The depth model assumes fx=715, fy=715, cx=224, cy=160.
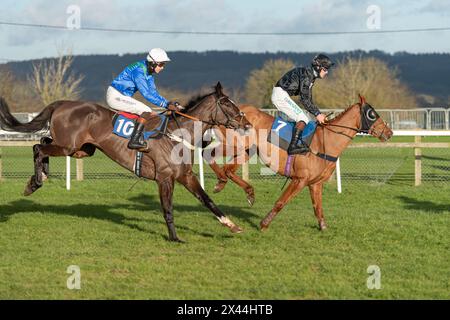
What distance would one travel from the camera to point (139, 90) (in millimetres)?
8852

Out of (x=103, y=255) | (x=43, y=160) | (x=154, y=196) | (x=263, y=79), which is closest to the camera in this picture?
(x=103, y=255)

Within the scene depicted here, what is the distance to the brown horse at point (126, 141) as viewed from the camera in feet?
28.9

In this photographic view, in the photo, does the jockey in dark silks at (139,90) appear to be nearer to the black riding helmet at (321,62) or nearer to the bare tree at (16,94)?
the black riding helmet at (321,62)

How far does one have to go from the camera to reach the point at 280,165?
9531mm

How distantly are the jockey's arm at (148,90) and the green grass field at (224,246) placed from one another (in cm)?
167

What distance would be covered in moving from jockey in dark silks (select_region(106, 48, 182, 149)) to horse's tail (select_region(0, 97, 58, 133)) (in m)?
0.83

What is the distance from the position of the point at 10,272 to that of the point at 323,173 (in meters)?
4.27

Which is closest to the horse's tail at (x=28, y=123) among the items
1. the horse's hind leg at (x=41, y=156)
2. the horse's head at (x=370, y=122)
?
the horse's hind leg at (x=41, y=156)

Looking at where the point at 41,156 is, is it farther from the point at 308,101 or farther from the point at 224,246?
the point at 308,101

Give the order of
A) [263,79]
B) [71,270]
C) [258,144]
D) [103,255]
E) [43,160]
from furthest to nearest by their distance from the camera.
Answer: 1. [263,79]
2. [258,144]
3. [43,160]
4. [103,255]
5. [71,270]

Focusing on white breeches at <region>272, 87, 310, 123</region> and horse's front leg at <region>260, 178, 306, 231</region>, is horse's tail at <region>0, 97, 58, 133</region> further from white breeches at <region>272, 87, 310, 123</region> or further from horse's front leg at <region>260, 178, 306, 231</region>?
horse's front leg at <region>260, 178, 306, 231</region>

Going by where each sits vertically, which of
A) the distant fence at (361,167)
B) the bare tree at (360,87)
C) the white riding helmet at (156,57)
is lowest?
the distant fence at (361,167)
